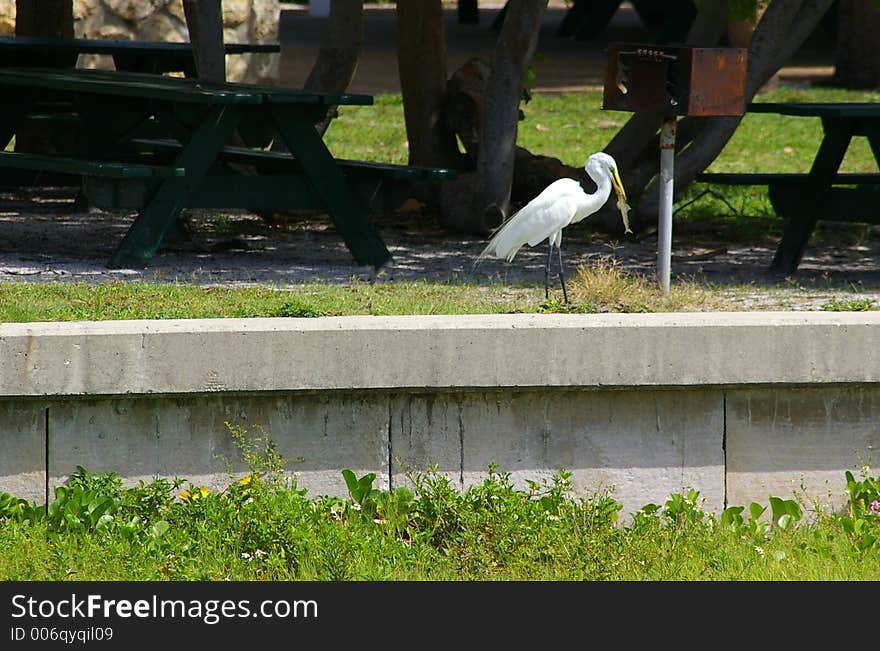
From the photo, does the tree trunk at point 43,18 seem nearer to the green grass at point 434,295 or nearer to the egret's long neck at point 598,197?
the green grass at point 434,295

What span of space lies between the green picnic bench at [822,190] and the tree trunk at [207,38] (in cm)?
307

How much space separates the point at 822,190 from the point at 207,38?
357cm

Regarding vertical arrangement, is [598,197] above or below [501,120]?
below

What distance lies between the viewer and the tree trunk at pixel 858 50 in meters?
17.1

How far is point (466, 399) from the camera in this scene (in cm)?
497

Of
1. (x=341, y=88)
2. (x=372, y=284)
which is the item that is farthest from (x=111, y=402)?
(x=341, y=88)

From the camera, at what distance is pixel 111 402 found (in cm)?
484

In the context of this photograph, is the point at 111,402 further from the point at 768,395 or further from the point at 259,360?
the point at 768,395

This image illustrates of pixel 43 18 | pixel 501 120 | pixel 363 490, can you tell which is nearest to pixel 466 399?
pixel 363 490

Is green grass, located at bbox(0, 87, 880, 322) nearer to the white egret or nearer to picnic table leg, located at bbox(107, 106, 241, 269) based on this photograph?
the white egret

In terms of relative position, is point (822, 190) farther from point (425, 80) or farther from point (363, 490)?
point (363, 490)

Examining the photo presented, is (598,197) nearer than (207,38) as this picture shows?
Yes

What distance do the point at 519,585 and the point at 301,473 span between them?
0.99 metres

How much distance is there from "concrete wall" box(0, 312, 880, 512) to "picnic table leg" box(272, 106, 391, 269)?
7.89 feet
